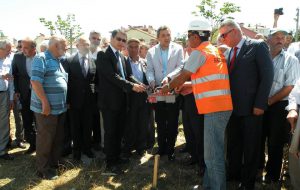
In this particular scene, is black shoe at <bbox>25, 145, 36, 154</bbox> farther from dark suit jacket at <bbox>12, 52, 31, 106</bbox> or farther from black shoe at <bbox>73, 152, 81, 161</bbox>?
black shoe at <bbox>73, 152, 81, 161</bbox>

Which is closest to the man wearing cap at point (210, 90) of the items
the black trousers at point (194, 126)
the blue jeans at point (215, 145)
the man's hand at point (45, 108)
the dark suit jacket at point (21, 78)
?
the blue jeans at point (215, 145)

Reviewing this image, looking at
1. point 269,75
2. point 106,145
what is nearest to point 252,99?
point 269,75

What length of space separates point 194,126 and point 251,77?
4.39 feet

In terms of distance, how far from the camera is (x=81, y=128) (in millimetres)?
5633

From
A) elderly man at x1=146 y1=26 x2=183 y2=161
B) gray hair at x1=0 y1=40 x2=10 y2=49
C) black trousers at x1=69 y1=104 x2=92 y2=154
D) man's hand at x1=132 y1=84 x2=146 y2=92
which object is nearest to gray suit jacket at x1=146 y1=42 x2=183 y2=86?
elderly man at x1=146 y1=26 x2=183 y2=161

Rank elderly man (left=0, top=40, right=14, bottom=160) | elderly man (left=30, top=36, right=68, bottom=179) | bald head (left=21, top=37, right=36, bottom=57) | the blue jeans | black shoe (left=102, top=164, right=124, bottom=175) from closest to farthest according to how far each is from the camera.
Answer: the blue jeans
elderly man (left=30, top=36, right=68, bottom=179)
black shoe (left=102, top=164, right=124, bottom=175)
bald head (left=21, top=37, right=36, bottom=57)
elderly man (left=0, top=40, right=14, bottom=160)

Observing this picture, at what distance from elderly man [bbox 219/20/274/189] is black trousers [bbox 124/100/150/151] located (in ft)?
7.44

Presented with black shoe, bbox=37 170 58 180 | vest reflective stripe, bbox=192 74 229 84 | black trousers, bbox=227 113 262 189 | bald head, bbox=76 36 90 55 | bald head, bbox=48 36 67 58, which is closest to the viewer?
vest reflective stripe, bbox=192 74 229 84

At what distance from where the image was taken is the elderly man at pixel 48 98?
4.50 metres

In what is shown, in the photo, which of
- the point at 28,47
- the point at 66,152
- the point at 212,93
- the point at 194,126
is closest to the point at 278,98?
the point at 212,93

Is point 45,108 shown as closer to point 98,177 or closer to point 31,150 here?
point 98,177

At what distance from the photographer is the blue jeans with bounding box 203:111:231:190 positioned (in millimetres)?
3750

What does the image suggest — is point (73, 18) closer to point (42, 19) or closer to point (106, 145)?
point (42, 19)

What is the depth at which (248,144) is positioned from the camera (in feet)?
13.2
